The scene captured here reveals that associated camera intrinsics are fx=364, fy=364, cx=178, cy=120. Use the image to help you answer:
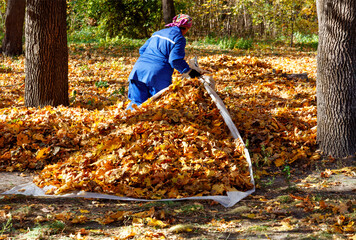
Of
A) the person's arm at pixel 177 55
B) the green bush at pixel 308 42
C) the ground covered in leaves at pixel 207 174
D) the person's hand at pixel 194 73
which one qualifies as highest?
the green bush at pixel 308 42

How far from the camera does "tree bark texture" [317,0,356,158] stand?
4473 mm

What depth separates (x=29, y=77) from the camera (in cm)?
623

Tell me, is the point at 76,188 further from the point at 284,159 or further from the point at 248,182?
the point at 284,159

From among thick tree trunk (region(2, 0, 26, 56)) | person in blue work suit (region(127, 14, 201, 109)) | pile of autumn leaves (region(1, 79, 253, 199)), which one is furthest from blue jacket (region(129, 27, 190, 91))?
thick tree trunk (region(2, 0, 26, 56))

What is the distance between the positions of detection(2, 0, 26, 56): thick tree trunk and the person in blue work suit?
746cm

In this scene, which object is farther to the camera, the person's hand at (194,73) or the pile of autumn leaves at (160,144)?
the person's hand at (194,73)

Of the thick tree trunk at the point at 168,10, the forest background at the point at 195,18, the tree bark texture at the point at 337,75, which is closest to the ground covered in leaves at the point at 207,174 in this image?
the tree bark texture at the point at 337,75

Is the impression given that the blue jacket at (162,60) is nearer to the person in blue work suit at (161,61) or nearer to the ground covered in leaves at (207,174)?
the person in blue work suit at (161,61)

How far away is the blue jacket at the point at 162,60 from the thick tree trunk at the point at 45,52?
1554 millimetres

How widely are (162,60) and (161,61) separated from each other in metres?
0.02

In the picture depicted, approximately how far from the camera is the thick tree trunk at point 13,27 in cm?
1128

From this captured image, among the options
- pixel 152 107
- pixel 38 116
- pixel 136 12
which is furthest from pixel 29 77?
pixel 136 12

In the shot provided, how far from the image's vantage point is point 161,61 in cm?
546

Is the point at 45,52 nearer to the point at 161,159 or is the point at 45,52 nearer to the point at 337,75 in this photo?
the point at 161,159
